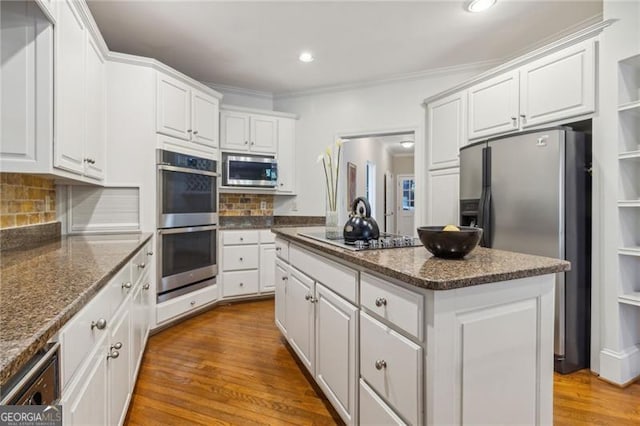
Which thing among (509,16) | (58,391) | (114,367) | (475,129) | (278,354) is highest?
(509,16)

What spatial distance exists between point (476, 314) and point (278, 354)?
5.85 feet

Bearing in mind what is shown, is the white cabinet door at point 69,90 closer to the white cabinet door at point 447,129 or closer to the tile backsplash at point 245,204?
the tile backsplash at point 245,204

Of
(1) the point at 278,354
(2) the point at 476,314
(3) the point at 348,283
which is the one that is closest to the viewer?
(2) the point at 476,314

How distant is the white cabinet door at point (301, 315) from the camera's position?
1942mm

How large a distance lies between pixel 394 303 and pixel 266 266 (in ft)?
9.17

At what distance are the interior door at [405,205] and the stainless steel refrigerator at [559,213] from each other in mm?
3281

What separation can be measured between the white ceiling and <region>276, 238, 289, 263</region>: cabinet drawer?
5.85 feet

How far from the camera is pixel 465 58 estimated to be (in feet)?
10.8

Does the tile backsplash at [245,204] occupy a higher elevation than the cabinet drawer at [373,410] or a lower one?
higher

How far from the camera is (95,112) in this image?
2.30 m

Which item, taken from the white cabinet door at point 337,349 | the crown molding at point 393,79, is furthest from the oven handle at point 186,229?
the crown molding at point 393,79

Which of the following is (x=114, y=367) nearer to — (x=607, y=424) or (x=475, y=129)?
(x=607, y=424)

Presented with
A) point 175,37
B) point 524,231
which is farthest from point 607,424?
point 175,37

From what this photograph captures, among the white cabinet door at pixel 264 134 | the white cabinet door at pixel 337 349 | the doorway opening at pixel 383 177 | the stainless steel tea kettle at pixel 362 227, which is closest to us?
the white cabinet door at pixel 337 349
